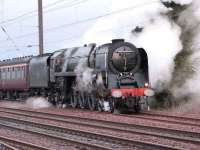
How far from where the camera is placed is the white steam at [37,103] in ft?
93.6

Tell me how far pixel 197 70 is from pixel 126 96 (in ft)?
12.0

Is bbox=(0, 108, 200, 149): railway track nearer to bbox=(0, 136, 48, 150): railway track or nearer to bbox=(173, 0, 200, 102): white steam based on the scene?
bbox=(0, 136, 48, 150): railway track

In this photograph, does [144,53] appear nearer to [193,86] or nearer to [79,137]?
[193,86]

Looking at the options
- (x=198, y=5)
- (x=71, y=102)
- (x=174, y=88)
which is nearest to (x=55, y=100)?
(x=71, y=102)

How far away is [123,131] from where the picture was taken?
14.5 m

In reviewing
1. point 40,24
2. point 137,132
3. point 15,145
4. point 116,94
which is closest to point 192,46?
point 116,94

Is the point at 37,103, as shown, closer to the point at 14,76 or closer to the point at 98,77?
the point at 14,76

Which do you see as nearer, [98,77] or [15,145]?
[15,145]

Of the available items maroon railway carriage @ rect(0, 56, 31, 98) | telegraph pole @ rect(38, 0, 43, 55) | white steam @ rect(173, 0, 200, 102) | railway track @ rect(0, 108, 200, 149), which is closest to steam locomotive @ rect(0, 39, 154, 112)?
white steam @ rect(173, 0, 200, 102)

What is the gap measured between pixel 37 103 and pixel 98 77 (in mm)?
8756

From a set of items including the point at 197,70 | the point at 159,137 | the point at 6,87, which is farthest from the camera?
the point at 6,87

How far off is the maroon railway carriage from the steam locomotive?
11.8 ft

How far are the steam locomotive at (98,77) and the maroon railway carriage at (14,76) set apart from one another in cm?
361

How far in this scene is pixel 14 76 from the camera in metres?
34.8
